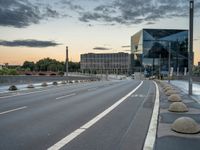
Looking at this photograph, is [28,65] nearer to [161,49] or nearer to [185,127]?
[161,49]

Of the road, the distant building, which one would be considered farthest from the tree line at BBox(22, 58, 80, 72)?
the road

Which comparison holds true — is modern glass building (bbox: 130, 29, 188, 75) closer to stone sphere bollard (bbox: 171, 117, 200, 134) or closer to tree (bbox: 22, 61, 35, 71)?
tree (bbox: 22, 61, 35, 71)

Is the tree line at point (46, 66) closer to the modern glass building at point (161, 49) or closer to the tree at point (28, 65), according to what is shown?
the tree at point (28, 65)

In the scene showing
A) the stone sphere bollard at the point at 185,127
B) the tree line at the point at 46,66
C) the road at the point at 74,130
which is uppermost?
the tree line at the point at 46,66

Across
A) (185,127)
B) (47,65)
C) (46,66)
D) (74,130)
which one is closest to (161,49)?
(46,66)

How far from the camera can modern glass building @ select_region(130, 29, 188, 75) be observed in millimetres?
138000

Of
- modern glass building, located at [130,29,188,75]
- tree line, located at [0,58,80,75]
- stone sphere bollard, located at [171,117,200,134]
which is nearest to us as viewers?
stone sphere bollard, located at [171,117,200,134]

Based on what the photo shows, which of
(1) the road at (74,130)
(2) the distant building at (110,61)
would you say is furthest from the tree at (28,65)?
(1) the road at (74,130)

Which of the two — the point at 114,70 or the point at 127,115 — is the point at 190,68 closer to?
the point at 127,115

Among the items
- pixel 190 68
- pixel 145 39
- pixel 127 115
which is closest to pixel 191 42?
pixel 190 68

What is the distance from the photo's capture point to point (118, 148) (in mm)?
7102

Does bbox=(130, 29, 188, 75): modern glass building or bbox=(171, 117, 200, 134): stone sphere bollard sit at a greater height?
bbox=(130, 29, 188, 75): modern glass building

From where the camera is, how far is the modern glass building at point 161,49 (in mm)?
138000

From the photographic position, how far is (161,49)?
139 meters
